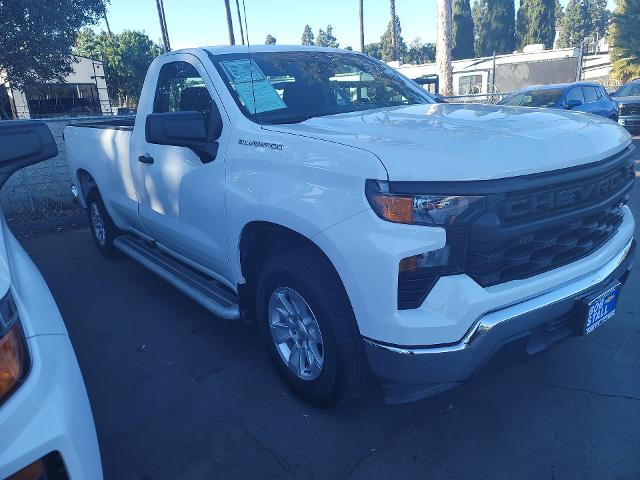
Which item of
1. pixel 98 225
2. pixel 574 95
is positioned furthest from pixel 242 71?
pixel 574 95

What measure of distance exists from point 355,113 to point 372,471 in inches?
78.7

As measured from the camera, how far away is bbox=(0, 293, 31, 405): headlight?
1.32 m

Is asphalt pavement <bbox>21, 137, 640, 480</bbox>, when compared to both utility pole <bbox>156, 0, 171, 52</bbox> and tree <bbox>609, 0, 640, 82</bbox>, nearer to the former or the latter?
utility pole <bbox>156, 0, 171, 52</bbox>

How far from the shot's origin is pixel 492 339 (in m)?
2.04

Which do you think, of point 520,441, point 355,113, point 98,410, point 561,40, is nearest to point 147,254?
point 98,410

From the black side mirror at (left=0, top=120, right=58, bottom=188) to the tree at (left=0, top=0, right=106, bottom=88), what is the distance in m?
9.95

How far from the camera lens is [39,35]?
10719 mm

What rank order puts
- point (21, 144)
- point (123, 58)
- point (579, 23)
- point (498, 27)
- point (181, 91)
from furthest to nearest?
1. point (579, 23)
2. point (498, 27)
3. point (123, 58)
4. point (181, 91)
5. point (21, 144)

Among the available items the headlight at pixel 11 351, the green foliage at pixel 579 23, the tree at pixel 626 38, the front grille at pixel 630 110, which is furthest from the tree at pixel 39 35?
the green foliage at pixel 579 23

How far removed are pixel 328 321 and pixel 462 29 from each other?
173ft

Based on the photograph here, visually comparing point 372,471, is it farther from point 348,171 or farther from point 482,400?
point 348,171

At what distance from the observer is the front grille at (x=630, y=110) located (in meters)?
14.1

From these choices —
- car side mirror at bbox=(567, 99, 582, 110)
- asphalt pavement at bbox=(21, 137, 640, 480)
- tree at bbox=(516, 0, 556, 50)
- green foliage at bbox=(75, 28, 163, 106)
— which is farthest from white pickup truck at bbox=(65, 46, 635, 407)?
tree at bbox=(516, 0, 556, 50)

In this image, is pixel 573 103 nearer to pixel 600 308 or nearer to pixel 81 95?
pixel 600 308
